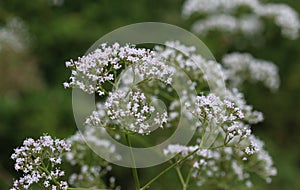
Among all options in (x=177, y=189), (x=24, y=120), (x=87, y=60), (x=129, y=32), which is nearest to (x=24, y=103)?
(x=24, y=120)

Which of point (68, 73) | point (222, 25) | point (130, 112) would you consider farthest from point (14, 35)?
point (130, 112)

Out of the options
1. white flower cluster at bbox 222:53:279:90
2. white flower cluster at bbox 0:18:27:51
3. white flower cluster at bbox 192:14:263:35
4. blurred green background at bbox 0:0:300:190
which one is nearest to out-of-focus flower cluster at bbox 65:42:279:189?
white flower cluster at bbox 222:53:279:90

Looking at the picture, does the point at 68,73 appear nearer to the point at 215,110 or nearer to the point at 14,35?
the point at 14,35

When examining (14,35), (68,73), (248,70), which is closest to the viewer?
(248,70)

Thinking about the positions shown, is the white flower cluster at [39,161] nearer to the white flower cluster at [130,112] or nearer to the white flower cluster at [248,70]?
the white flower cluster at [130,112]

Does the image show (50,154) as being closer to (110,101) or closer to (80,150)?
(110,101)

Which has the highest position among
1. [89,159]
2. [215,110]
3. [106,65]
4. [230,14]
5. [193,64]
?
[230,14]
